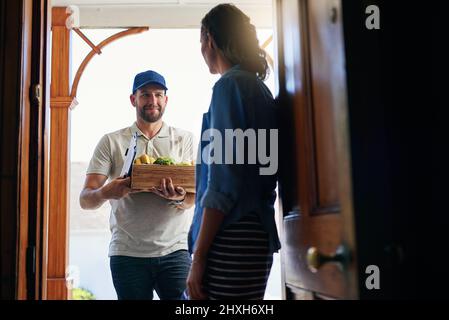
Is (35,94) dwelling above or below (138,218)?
above

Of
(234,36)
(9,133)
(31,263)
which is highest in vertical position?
(234,36)

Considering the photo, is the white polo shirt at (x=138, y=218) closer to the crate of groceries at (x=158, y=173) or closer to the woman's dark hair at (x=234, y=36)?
the crate of groceries at (x=158, y=173)

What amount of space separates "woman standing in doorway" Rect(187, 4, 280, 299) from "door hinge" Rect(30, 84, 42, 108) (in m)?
0.46

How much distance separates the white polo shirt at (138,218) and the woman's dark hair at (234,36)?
0.80 metres

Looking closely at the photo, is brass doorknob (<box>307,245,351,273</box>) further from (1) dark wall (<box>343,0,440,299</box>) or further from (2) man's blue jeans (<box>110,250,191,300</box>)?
(2) man's blue jeans (<box>110,250,191,300</box>)

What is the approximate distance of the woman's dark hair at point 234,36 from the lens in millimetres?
1475

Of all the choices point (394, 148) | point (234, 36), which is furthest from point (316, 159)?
point (234, 36)

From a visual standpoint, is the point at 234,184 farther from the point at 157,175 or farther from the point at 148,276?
the point at 148,276

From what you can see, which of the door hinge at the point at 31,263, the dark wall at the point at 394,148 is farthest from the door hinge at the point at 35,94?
the dark wall at the point at 394,148

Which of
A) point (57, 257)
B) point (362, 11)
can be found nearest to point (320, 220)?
point (362, 11)

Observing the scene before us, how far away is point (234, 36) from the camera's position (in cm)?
148

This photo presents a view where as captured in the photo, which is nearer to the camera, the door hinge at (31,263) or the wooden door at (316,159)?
the wooden door at (316,159)

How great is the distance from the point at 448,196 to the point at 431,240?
10 centimetres

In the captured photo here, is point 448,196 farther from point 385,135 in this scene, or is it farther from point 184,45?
point 184,45
